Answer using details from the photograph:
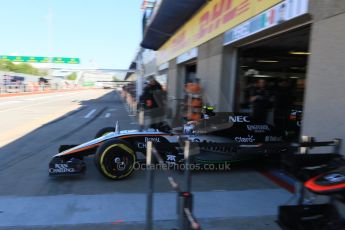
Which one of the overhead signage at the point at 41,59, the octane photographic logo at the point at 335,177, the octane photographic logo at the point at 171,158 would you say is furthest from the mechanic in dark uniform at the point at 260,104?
the overhead signage at the point at 41,59

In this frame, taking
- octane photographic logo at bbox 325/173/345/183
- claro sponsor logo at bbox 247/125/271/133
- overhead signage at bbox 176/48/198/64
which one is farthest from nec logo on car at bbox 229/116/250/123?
overhead signage at bbox 176/48/198/64

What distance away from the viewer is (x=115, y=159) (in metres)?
5.45

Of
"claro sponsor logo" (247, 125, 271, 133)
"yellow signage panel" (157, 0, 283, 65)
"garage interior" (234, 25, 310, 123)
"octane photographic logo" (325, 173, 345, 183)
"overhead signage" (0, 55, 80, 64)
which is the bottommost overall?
"claro sponsor logo" (247, 125, 271, 133)

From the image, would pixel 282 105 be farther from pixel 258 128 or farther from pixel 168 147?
pixel 168 147

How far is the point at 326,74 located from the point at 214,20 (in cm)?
544

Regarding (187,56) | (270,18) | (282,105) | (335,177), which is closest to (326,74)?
(335,177)

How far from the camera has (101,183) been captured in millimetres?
5418

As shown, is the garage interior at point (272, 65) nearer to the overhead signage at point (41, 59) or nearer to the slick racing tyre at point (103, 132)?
the slick racing tyre at point (103, 132)

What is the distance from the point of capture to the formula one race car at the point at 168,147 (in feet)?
17.8

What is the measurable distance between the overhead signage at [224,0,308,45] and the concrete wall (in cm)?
35

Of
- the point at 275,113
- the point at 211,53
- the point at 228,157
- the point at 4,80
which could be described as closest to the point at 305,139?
the point at 228,157

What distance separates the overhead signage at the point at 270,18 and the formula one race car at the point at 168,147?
1.69 m

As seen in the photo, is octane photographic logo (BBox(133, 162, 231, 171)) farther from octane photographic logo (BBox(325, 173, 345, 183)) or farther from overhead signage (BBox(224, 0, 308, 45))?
octane photographic logo (BBox(325, 173, 345, 183))

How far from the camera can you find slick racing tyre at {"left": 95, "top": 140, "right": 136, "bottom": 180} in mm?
5395
